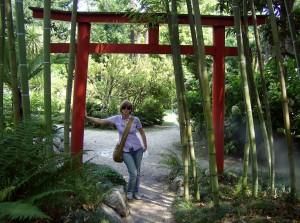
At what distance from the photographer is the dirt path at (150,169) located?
15.6 feet

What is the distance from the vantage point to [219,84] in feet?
20.5

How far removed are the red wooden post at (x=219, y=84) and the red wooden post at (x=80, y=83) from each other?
1867mm

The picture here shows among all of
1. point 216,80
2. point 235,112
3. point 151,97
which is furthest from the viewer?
point 151,97

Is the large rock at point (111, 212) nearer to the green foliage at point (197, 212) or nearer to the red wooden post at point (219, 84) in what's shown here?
the green foliage at point (197, 212)

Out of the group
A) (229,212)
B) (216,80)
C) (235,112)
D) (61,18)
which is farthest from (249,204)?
(235,112)

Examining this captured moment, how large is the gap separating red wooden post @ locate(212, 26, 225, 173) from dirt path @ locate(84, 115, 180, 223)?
102 centimetres

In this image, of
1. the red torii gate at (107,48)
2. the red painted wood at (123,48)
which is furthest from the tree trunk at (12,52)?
the red painted wood at (123,48)

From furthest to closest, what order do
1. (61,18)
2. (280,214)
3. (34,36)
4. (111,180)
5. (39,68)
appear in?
(34,36) < (39,68) < (61,18) < (111,180) < (280,214)

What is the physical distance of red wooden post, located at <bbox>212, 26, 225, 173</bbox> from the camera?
6.20 metres

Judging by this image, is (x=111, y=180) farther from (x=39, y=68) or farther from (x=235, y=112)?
(x=235, y=112)

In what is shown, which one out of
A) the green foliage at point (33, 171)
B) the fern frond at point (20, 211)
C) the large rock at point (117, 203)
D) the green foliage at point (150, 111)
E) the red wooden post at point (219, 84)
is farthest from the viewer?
the green foliage at point (150, 111)

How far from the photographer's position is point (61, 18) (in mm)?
5758

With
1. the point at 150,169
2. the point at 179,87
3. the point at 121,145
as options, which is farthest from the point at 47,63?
the point at 150,169

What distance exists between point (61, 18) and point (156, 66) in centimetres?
923
